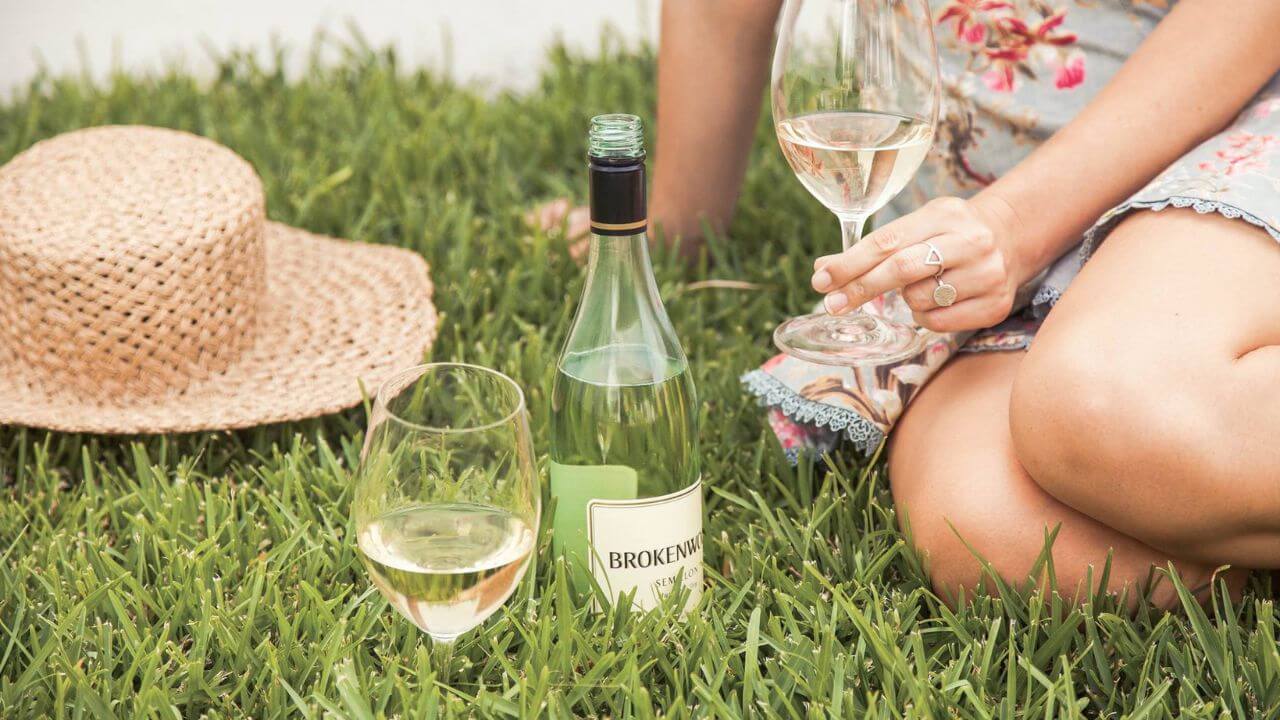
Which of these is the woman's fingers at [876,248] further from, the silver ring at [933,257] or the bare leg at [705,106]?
the bare leg at [705,106]

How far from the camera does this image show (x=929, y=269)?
4.49 ft

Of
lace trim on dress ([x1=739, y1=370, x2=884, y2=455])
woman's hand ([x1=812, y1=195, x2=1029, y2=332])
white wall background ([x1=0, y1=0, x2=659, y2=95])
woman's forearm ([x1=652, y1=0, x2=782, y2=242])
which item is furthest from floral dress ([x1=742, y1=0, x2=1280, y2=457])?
white wall background ([x1=0, y1=0, x2=659, y2=95])

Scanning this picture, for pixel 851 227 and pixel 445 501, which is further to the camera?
pixel 851 227

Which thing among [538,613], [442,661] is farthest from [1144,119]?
[442,661]

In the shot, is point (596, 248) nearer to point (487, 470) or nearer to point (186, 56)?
point (487, 470)

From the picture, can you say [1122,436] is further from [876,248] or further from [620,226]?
[620,226]

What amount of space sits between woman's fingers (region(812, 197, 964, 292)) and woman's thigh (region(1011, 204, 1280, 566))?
18 centimetres

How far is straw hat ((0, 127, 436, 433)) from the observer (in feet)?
5.87

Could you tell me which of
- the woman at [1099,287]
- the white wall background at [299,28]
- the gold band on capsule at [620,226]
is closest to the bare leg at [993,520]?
the woman at [1099,287]

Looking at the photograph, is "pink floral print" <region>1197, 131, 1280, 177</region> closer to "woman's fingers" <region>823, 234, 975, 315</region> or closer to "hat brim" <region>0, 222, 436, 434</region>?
"woman's fingers" <region>823, 234, 975, 315</region>

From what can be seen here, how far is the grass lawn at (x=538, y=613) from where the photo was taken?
1.32 meters

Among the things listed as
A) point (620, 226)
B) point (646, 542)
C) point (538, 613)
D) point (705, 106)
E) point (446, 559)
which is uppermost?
point (620, 226)

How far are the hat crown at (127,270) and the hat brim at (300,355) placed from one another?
0.03 metres

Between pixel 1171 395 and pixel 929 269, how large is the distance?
27cm
